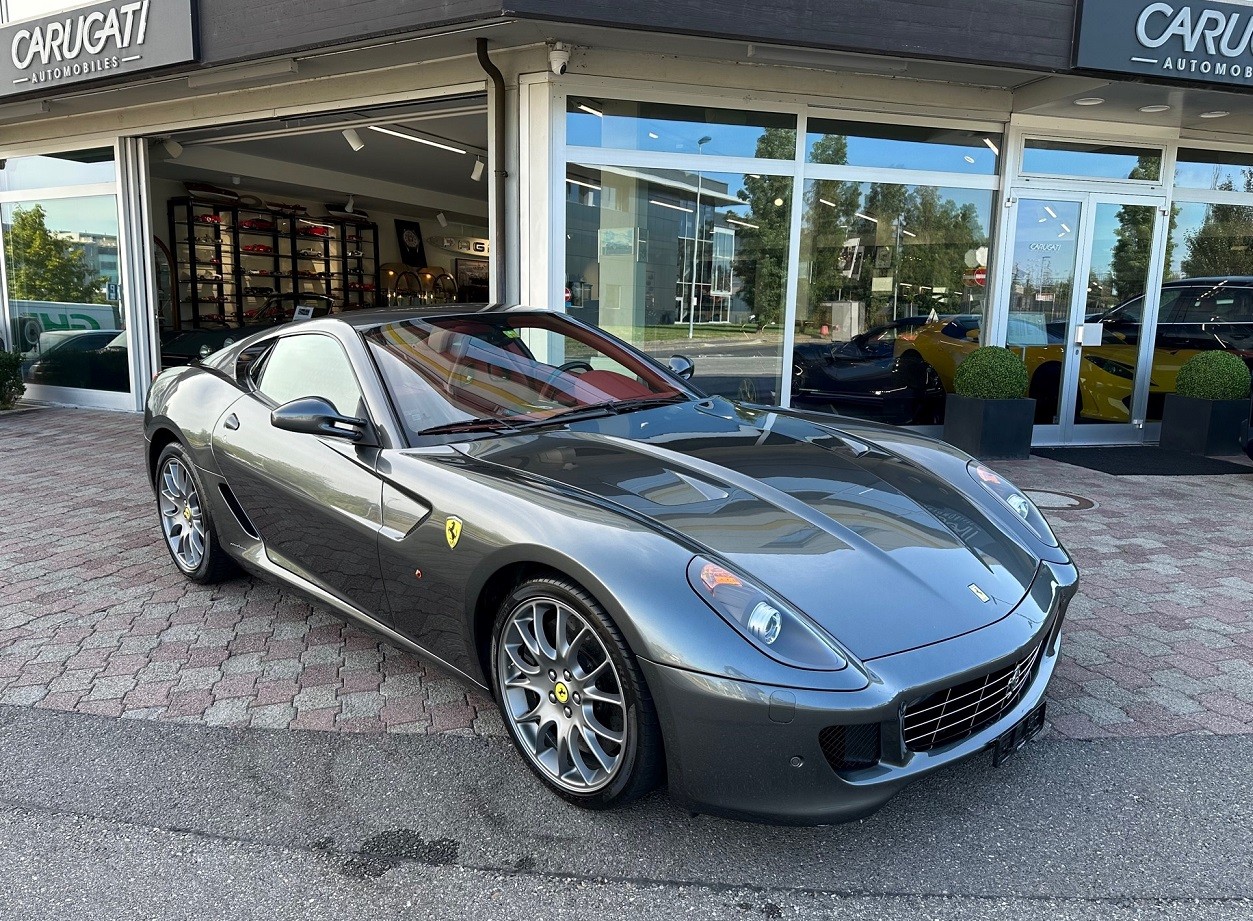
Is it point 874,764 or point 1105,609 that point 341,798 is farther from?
point 1105,609

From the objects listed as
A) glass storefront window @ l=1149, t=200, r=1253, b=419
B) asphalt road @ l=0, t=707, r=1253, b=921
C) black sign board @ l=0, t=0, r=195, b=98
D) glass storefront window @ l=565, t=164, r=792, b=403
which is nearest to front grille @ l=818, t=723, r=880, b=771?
asphalt road @ l=0, t=707, r=1253, b=921

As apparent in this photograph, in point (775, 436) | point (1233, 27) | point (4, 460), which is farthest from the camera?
point (4, 460)

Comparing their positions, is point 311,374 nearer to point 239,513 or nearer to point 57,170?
point 239,513

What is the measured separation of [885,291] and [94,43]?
7.28 m

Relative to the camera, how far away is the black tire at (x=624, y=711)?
2127mm

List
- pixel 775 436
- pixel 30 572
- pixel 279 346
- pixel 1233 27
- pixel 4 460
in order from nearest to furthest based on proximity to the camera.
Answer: pixel 775 436 < pixel 279 346 < pixel 30 572 < pixel 1233 27 < pixel 4 460

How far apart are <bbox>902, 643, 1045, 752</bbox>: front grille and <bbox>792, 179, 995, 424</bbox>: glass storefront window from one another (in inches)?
231

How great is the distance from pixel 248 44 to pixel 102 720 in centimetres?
535

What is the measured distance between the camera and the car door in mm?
2936

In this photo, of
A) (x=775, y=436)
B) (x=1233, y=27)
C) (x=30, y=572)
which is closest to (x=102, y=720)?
(x=30, y=572)

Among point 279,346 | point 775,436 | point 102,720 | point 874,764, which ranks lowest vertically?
point 102,720

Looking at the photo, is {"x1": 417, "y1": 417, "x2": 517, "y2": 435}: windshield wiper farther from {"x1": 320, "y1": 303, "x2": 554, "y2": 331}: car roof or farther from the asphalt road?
the asphalt road

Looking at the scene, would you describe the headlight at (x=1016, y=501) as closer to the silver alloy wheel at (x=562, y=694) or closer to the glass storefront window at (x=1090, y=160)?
the silver alloy wheel at (x=562, y=694)

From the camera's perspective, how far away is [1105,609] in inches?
157
